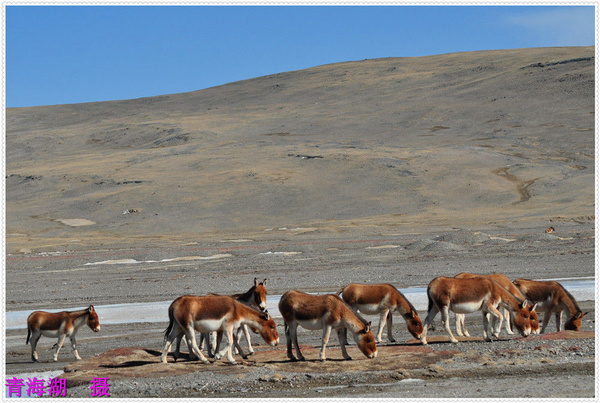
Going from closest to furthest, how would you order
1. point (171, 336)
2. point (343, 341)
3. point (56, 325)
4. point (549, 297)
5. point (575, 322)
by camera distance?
1. point (171, 336)
2. point (343, 341)
3. point (56, 325)
4. point (575, 322)
5. point (549, 297)

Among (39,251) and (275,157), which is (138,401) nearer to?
(39,251)

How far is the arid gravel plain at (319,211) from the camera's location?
10.6 m

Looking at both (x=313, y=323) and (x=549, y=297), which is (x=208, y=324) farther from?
(x=549, y=297)

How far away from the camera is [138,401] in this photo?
30.0 feet

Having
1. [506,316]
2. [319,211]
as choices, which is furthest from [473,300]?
[319,211]

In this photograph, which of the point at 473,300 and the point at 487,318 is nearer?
the point at 473,300

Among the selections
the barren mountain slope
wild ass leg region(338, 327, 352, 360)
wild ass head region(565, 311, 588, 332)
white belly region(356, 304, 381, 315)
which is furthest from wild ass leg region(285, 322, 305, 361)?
the barren mountain slope

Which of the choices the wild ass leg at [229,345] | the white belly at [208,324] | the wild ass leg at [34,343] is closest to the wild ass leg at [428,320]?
the wild ass leg at [229,345]

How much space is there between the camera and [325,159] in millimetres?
71750

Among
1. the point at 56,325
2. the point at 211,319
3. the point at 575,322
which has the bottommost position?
the point at 575,322

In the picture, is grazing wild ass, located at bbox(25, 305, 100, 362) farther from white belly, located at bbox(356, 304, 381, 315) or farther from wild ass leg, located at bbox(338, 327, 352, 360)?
white belly, located at bbox(356, 304, 381, 315)

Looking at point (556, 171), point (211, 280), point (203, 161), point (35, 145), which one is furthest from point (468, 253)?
point (35, 145)

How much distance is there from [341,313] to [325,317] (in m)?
0.23

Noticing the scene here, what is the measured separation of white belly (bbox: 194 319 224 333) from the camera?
10.4 meters
